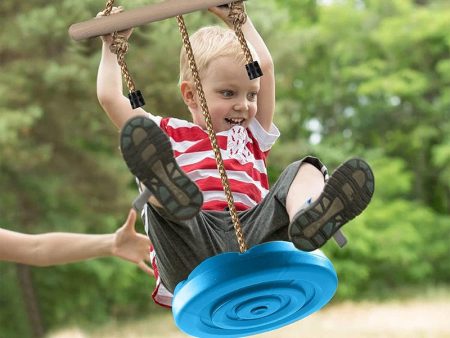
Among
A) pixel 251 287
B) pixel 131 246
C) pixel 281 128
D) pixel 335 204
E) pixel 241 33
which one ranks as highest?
pixel 241 33

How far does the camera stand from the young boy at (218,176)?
6.79ft

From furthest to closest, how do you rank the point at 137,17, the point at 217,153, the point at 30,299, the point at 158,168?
1. the point at 30,299
2. the point at 137,17
3. the point at 217,153
4. the point at 158,168

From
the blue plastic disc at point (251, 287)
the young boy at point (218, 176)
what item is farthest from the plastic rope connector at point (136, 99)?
the blue plastic disc at point (251, 287)

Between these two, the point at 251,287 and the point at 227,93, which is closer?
the point at 251,287

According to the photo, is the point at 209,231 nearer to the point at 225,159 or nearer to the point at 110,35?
the point at 225,159

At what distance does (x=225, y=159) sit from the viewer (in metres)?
2.61

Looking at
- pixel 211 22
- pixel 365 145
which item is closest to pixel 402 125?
pixel 365 145

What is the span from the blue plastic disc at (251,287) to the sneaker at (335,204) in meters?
0.15

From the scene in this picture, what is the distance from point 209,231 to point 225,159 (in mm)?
269

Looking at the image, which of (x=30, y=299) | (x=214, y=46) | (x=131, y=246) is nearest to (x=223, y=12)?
(x=214, y=46)

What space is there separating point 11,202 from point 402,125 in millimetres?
7279

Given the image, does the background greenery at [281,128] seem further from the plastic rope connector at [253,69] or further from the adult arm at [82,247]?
the plastic rope connector at [253,69]

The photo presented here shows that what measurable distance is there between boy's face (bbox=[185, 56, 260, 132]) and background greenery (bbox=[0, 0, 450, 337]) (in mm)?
4599

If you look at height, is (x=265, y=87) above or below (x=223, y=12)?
below
